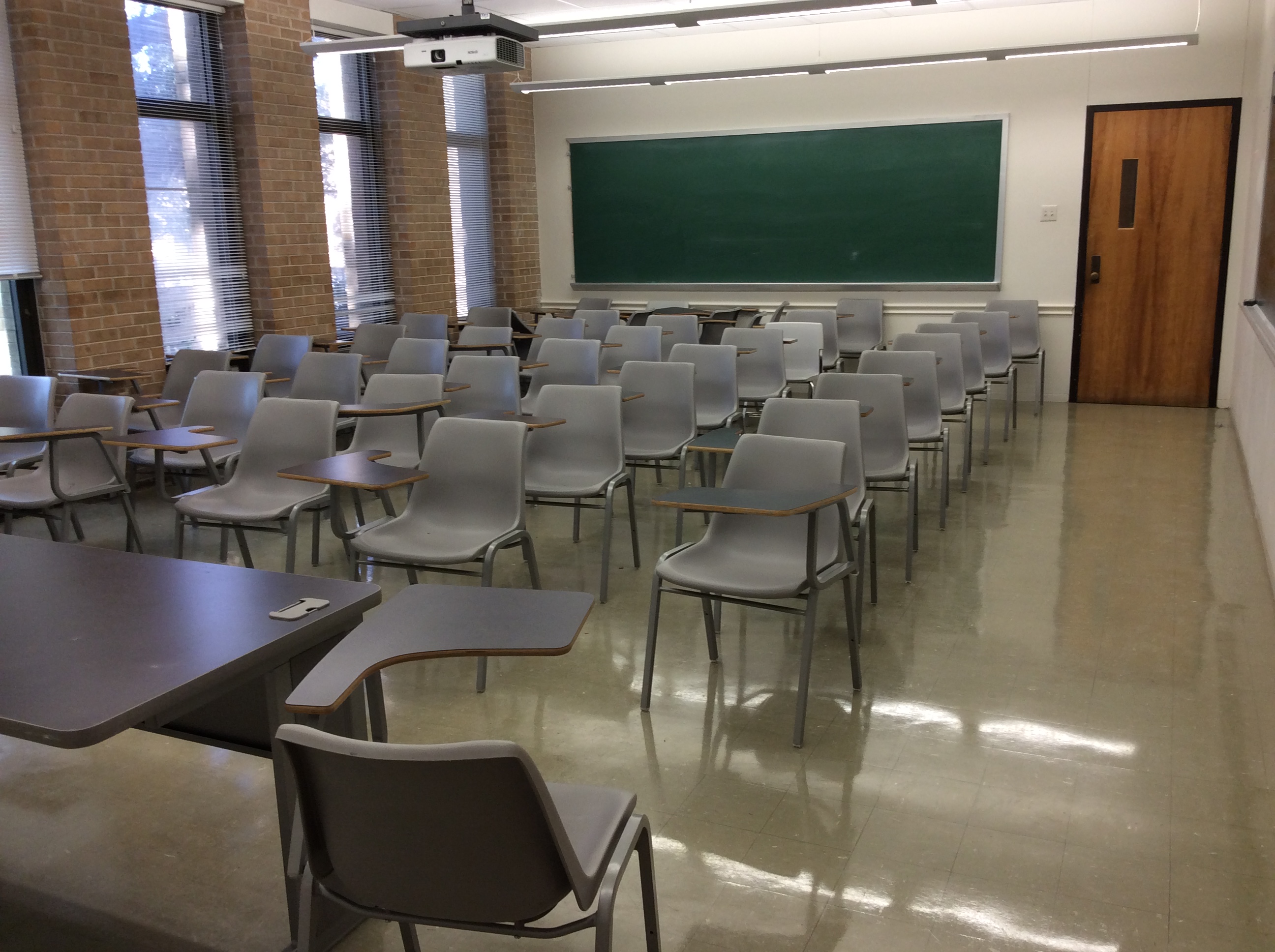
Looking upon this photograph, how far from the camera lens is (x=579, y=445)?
4875mm

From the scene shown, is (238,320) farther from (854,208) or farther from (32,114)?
(854,208)

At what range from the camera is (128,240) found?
21.4ft

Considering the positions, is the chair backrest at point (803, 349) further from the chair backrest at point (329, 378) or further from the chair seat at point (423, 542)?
the chair seat at point (423, 542)

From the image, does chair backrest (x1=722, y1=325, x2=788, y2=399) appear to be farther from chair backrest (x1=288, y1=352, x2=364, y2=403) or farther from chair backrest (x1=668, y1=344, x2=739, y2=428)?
chair backrest (x1=288, y1=352, x2=364, y2=403)

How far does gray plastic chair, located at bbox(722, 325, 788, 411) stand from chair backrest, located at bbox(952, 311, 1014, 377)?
1.97 meters

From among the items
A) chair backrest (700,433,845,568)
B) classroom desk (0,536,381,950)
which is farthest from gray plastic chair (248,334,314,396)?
classroom desk (0,536,381,950)

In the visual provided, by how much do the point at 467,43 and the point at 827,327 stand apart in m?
3.67

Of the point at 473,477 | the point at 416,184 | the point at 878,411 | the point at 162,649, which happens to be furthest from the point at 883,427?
the point at 416,184

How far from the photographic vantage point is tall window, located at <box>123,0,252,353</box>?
6887 millimetres

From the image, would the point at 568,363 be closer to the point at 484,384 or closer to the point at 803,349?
the point at 484,384

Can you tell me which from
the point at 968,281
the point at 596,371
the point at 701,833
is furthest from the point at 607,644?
the point at 968,281

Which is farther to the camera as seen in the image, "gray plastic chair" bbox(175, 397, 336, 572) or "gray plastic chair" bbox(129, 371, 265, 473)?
"gray plastic chair" bbox(129, 371, 265, 473)

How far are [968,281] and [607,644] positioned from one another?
248 inches

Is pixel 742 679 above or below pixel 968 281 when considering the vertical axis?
below
